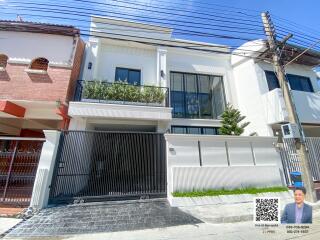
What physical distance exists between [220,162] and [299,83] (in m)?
8.69

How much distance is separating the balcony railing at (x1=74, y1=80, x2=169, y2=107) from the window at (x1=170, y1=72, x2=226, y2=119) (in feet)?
5.92

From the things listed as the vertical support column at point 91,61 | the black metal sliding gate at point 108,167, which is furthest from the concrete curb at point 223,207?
the vertical support column at point 91,61

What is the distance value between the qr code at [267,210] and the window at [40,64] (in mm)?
9544

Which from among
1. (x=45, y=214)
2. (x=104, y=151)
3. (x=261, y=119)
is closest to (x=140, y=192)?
(x=104, y=151)

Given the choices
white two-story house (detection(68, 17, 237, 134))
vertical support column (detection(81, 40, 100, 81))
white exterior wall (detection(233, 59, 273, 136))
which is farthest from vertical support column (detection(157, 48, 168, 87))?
white exterior wall (detection(233, 59, 273, 136))

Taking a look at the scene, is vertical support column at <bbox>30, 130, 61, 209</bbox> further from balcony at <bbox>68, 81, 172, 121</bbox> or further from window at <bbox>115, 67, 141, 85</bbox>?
window at <bbox>115, 67, 141, 85</bbox>

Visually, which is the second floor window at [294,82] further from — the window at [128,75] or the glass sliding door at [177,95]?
the window at [128,75]

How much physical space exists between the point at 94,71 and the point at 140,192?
20.6 feet

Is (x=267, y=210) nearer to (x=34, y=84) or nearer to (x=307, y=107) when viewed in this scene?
(x=307, y=107)

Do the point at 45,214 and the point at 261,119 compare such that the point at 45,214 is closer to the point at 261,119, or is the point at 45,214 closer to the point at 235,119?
the point at 235,119

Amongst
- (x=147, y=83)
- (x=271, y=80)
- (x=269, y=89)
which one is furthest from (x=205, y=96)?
(x=271, y=80)

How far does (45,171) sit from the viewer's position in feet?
18.2

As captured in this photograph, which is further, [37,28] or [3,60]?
[37,28]

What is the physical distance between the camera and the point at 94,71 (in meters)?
8.97
